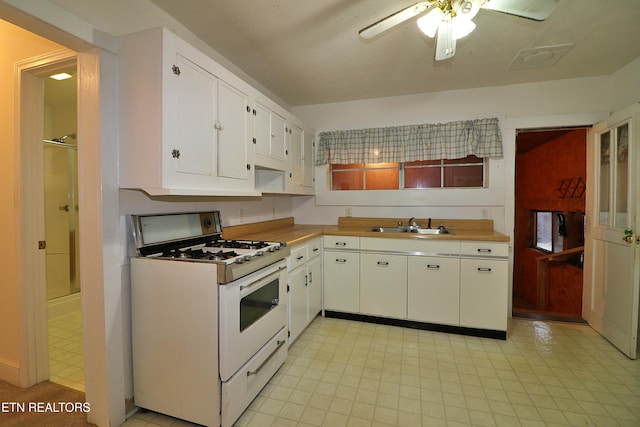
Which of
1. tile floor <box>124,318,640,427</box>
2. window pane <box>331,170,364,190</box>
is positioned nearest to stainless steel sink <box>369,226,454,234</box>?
window pane <box>331,170,364,190</box>

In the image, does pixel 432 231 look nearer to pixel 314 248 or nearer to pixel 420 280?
pixel 420 280

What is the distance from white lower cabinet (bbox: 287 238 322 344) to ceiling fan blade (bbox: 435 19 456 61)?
1.65 meters

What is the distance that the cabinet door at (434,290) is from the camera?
2.57 metres

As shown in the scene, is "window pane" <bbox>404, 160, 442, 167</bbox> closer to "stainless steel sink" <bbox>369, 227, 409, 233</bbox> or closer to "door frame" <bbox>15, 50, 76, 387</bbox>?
"stainless steel sink" <bbox>369, 227, 409, 233</bbox>

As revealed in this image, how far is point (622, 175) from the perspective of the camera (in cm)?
238

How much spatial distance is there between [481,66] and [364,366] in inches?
107

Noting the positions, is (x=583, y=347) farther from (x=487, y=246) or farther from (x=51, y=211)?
(x=51, y=211)

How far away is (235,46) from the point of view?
7.44 feet

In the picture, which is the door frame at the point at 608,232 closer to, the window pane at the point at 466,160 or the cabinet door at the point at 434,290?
the window pane at the point at 466,160

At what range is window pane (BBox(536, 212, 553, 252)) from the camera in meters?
5.14

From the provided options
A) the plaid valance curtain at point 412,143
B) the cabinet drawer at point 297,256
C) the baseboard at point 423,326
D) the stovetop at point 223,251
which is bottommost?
the baseboard at point 423,326

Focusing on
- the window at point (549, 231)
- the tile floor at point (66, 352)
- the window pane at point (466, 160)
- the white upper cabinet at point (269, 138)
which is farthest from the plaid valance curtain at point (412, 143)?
the tile floor at point (66, 352)

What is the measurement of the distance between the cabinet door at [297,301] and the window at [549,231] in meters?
4.38

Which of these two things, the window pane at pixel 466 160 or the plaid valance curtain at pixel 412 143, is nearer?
the plaid valance curtain at pixel 412 143
